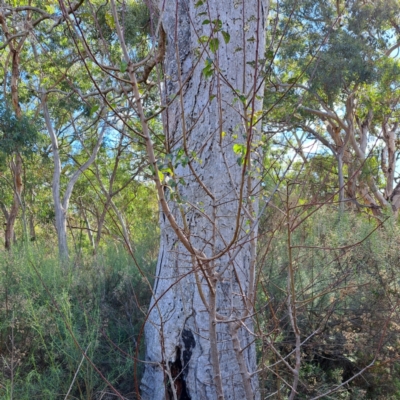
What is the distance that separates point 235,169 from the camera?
124 inches

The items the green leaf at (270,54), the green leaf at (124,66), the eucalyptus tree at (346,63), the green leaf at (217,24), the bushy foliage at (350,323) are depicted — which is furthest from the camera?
the eucalyptus tree at (346,63)

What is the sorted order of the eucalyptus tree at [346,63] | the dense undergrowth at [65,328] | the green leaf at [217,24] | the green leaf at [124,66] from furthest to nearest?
the eucalyptus tree at [346,63] → the dense undergrowth at [65,328] → the green leaf at [217,24] → the green leaf at [124,66]

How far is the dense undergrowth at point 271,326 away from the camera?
348 centimetres

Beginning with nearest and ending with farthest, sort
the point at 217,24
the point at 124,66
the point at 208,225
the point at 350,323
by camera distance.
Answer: the point at 124,66 < the point at 217,24 < the point at 208,225 < the point at 350,323

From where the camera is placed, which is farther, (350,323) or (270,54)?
(350,323)

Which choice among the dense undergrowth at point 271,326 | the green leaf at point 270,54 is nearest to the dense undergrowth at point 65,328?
the dense undergrowth at point 271,326

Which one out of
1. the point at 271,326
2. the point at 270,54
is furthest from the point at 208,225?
the point at 271,326

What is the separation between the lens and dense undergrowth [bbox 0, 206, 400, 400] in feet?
11.4

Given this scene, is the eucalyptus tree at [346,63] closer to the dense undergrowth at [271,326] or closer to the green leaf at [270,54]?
the dense undergrowth at [271,326]

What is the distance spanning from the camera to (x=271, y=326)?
4.08 metres

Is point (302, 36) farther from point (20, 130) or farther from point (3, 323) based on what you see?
point (3, 323)

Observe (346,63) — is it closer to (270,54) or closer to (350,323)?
(350,323)

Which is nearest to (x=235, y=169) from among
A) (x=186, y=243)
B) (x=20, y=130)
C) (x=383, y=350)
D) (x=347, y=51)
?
(x=186, y=243)

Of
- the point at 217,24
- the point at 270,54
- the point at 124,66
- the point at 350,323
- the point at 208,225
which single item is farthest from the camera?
the point at 350,323
